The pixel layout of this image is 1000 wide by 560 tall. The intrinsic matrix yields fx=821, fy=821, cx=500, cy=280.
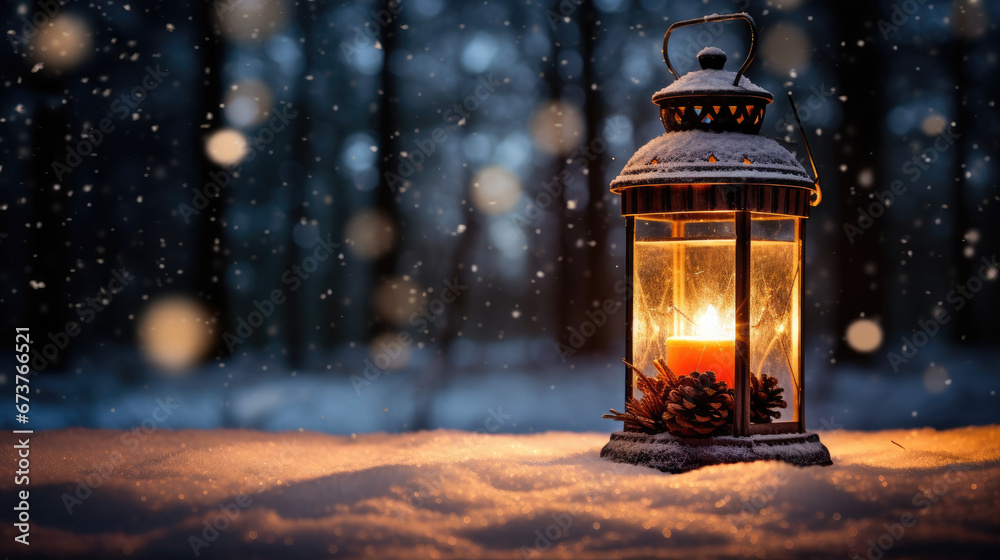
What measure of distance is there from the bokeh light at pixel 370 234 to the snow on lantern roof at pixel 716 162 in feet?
9.26

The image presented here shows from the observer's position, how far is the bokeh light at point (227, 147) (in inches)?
237

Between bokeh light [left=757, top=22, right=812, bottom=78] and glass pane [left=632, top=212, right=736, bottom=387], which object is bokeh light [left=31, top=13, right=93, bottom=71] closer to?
glass pane [left=632, top=212, right=736, bottom=387]

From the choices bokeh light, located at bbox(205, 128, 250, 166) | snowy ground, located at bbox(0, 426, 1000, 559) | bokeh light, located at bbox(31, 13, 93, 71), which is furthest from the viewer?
bokeh light, located at bbox(205, 128, 250, 166)

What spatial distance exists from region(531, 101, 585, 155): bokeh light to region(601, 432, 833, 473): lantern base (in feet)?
10.2

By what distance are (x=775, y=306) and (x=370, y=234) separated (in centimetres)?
340

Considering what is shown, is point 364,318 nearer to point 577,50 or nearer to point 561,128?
point 561,128

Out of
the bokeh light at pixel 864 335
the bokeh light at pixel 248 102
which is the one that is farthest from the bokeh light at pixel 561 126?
the bokeh light at pixel 864 335

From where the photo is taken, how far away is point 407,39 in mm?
6387

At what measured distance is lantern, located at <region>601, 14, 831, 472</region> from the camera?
3.60 meters

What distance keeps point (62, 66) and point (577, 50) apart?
3.73 metres

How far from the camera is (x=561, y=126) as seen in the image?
635cm

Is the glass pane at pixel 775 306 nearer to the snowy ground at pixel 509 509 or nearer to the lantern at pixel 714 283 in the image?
the lantern at pixel 714 283

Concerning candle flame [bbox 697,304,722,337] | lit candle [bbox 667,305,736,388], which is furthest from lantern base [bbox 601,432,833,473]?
candle flame [bbox 697,304,722,337]

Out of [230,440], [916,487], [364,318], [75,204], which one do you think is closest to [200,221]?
[75,204]
